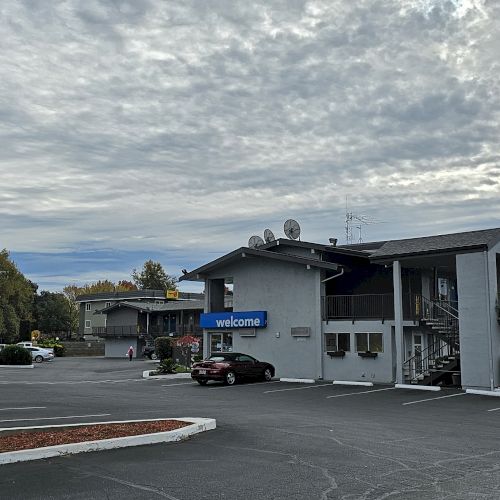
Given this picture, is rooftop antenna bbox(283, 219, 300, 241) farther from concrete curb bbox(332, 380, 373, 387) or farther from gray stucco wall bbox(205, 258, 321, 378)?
concrete curb bbox(332, 380, 373, 387)

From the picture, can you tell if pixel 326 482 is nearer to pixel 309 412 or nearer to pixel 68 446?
pixel 68 446

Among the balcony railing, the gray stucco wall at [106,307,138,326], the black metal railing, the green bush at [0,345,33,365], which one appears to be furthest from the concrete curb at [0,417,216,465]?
the gray stucco wall at [106,307,138,326]

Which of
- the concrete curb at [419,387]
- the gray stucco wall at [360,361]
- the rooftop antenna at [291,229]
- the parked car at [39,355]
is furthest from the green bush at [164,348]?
the concrete curb at [419,387]

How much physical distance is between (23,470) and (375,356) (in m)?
21.7

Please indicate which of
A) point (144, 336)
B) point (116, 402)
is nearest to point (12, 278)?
A: point (144, 336)

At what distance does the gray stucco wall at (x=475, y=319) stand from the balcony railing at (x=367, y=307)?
420cm

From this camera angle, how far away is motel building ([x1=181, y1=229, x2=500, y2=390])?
25.5 meters

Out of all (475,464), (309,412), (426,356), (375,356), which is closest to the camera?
(475,464)

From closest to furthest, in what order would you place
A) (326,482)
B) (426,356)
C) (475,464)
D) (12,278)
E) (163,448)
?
1. (326,482)
2. (475,464)
3. (163,448)
4. (426,356)
5. (12,278)

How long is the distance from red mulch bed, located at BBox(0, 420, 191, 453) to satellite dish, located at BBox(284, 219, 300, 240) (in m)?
21.9

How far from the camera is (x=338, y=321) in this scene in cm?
3069

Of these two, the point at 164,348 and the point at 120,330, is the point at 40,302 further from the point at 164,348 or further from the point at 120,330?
the point at 164,348

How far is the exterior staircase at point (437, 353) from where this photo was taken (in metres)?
28.0

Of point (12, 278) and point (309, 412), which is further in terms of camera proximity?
point (12, 278)
